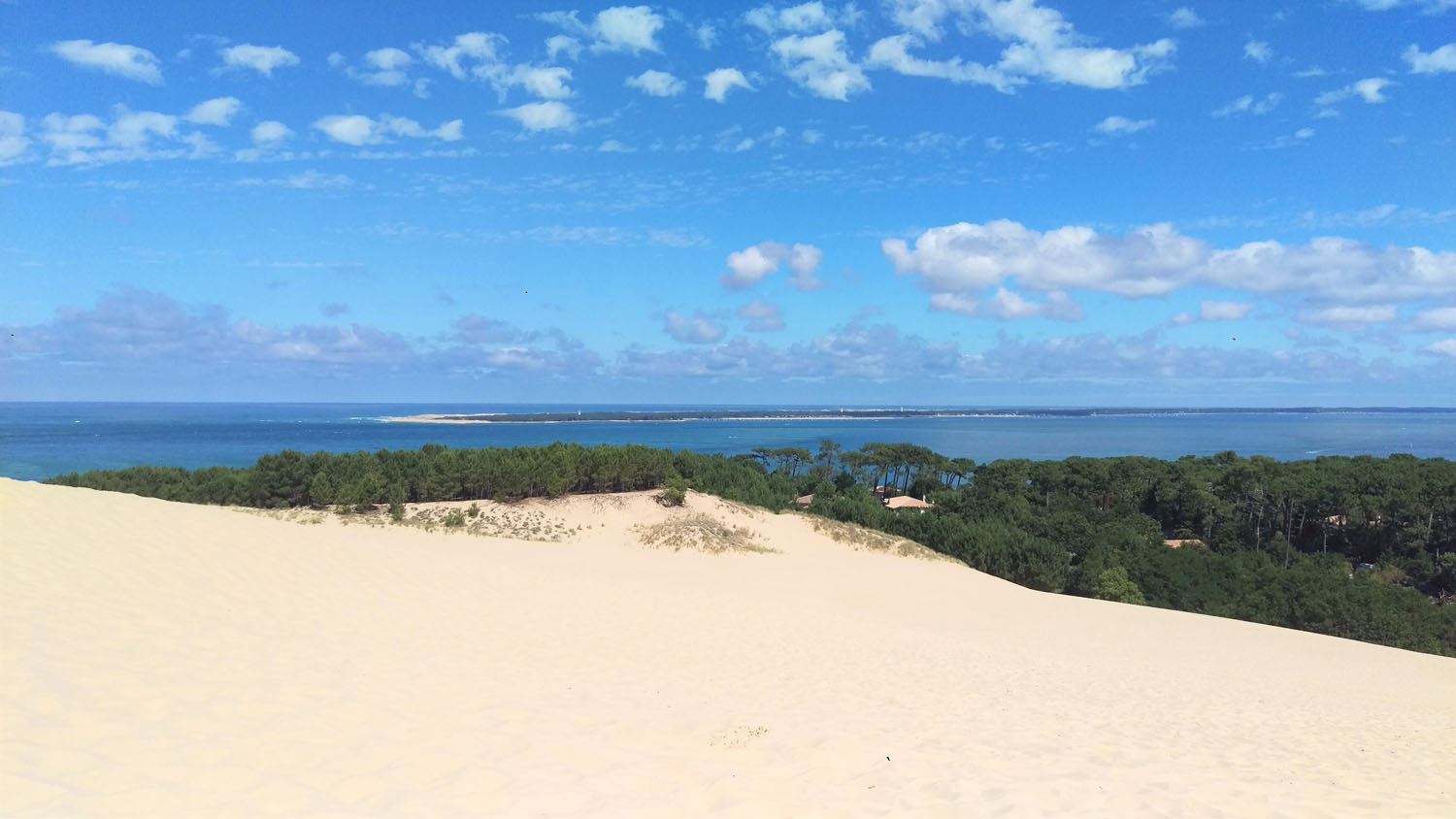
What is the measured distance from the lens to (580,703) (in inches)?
296

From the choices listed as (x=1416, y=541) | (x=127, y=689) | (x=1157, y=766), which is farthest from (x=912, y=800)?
(x=1416, y=541)

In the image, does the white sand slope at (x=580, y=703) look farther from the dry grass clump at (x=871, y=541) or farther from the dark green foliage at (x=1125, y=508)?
the dry grass clump at (x=871, y=541)

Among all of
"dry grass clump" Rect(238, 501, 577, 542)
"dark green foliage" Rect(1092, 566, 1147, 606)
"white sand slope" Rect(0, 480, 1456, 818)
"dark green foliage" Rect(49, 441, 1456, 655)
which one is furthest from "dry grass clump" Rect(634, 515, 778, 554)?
"dark green foliage" Rect(1092, 566, 1147, 606)

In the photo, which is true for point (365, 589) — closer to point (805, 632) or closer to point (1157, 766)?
point (805, 632)

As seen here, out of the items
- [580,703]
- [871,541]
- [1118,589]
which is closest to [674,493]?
[871,541]

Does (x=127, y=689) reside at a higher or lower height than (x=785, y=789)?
higher

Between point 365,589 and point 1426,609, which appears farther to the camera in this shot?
point 1426,609

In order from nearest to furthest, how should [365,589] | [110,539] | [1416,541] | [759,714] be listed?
[759,714]
[110,539]
[365,589]
[1416,541]

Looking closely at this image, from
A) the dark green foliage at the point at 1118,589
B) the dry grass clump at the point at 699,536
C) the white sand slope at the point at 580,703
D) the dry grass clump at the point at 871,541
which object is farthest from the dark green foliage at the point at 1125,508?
the white sand slope at the point at 580,703

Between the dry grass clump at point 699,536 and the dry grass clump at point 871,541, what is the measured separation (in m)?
3.10

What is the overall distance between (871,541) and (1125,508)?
2317cm

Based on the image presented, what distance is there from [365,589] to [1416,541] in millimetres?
46298

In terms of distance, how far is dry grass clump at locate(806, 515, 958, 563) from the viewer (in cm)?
2753

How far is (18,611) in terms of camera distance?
768 centimetres
